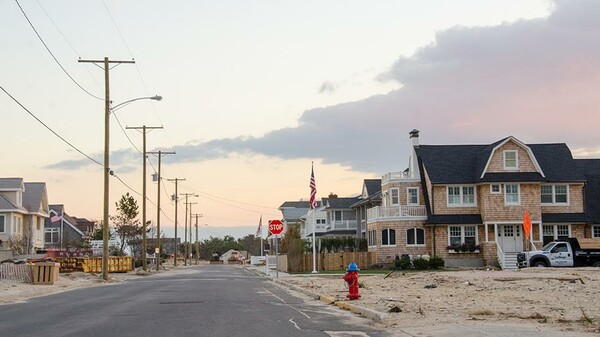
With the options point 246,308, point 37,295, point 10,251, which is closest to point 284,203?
point 10,251

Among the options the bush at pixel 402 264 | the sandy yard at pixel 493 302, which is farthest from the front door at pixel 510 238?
the sandy yard at pixel 493 302

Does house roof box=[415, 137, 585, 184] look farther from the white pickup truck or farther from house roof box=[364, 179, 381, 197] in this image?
the white pickup truck

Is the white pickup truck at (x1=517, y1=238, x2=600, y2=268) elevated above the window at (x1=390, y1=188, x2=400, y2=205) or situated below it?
below

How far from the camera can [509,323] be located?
14.7m

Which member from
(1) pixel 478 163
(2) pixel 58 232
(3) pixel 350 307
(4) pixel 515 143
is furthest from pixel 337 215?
(3) pixel 350 307

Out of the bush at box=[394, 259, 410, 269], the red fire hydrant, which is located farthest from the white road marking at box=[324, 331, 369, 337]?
the bush at box=[394, 259, 410, 269]

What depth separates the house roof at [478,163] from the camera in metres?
54.8

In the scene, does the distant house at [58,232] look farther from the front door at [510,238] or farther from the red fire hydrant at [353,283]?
the red fire hydrant at [353,283]

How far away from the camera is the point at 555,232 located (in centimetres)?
5497

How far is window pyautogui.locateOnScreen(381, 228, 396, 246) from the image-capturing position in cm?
5684

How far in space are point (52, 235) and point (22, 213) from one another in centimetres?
2656

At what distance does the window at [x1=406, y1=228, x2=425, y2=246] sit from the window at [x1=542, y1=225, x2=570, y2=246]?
890 centimetres

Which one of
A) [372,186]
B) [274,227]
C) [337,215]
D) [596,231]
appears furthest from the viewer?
[337,215]

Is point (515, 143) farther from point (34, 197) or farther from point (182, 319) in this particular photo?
point (34, 197)
